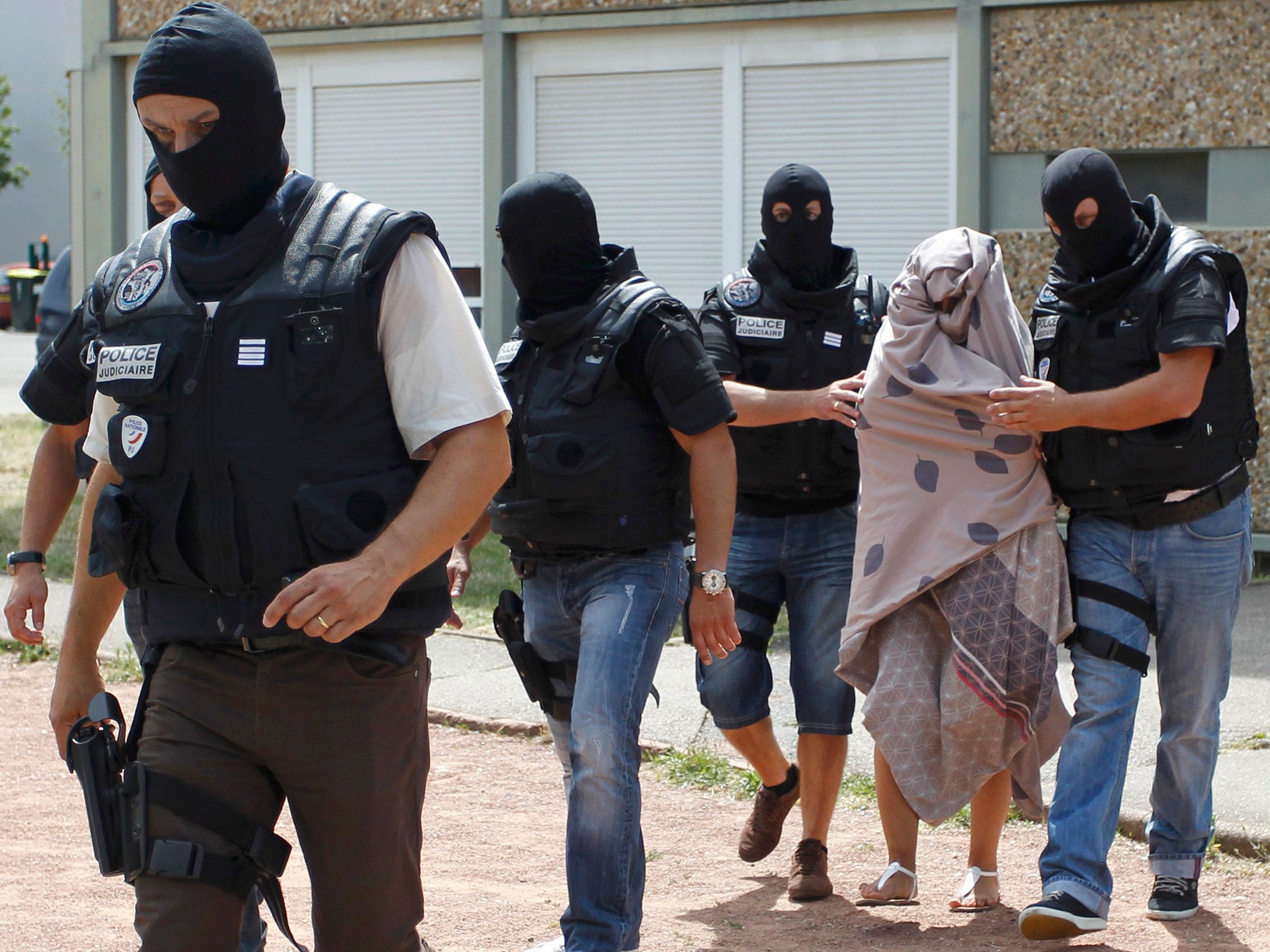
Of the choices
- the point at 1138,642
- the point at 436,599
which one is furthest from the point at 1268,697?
the point at 436,599

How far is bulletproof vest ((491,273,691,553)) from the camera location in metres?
4.13

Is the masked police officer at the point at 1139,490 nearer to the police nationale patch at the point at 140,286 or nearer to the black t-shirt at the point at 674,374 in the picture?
the black t-shirt at the point at 674,374

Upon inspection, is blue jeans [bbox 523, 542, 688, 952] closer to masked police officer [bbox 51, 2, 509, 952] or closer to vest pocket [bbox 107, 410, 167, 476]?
masked police officer [bbox 51, 2, 509, 952]

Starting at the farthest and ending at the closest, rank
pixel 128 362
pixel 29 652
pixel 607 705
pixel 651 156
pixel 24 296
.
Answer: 1. pixel 24 296
2. pixel 651 156
3. pixel 29 652
4. pixel 607 705
5. pixel 128 362

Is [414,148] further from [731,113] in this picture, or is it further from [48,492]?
[48,492]

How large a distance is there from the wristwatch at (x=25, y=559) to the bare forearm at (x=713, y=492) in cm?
156

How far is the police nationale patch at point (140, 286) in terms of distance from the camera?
115 inches

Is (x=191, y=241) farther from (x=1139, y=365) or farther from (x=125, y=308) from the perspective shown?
(x=1139, y=365)

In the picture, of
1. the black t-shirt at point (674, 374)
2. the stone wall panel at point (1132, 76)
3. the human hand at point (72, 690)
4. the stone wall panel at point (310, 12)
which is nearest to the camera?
the human hand at point (72, 690)

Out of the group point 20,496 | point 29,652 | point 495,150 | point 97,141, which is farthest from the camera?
point 20,496

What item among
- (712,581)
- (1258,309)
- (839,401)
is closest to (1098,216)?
(839,401)

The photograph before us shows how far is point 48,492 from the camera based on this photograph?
3730mm

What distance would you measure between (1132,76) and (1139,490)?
5627 millimetres

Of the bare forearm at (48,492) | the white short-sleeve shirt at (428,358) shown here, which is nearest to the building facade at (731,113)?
the bare forearm at (48,492)
